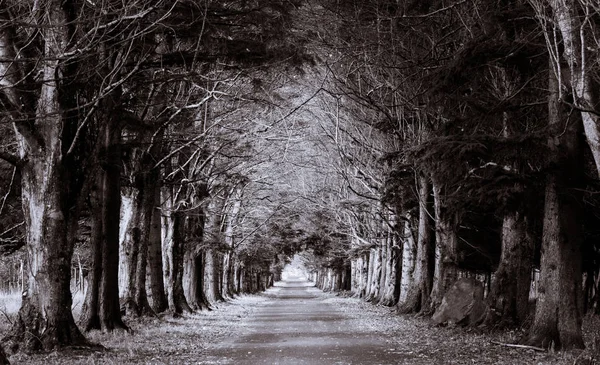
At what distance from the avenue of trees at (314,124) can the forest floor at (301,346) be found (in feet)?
2.75

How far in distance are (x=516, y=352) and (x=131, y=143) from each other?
9.66 metres

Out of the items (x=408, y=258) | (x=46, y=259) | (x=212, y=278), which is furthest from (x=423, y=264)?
(x=212, y=278)

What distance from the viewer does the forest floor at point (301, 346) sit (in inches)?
493

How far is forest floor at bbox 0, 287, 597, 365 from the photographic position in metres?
12.5

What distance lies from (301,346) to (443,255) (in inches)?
365

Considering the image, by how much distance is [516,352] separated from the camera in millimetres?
13641

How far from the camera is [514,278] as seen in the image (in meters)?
18.2

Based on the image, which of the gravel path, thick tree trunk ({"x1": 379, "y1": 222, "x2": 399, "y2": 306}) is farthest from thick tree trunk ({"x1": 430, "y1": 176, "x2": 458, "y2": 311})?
thick tree trunk ({"x1": 379, "y1": 222, "x2": 399, "y2": 306})

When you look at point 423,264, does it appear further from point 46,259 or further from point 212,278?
point 212,278

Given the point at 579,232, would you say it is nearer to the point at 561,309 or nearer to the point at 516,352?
the point at 561,309

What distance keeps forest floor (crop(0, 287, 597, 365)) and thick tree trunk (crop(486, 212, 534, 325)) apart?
39.3 inches

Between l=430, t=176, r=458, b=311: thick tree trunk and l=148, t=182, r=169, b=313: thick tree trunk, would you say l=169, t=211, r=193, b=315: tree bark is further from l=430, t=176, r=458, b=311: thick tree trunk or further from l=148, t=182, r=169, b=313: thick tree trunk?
l=430, t=176, r=458, b=311: thick tree trunk

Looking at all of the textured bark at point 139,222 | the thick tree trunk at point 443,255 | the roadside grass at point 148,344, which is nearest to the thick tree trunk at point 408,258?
the thick tree trunk at point 443,255

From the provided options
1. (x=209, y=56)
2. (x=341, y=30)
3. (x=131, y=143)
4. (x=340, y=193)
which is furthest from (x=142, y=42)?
(x=340, y=193)
